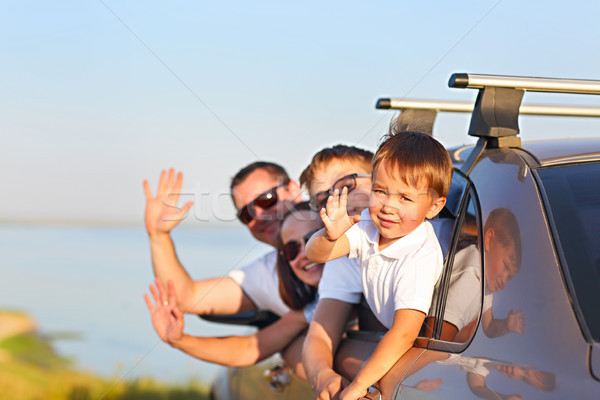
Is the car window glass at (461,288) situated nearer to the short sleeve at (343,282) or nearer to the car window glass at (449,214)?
the car window glass at (449,214)

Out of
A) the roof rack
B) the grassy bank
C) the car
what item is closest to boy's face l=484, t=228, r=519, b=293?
the car

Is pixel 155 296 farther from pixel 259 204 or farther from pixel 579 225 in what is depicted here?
pixel 579 225

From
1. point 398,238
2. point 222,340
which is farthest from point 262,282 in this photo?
point 398,238

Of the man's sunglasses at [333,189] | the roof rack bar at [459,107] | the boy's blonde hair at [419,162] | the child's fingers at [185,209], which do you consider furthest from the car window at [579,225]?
the child's fingers at [185,209]

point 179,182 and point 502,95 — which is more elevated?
point 502,95

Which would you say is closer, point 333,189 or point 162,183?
point 333,189

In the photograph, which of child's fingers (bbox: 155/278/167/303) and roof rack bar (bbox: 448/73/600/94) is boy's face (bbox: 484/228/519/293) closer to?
roof rack bar (bbox: 448/73/600/94)

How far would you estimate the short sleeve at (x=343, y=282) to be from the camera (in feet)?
9.18

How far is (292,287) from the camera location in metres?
3.60

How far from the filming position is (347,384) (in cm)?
245

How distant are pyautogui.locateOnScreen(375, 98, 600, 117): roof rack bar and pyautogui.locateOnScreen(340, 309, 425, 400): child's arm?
1303mm

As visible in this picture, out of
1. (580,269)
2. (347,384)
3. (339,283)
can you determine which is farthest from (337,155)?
(580,269)

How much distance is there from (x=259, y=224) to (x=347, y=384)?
238 cm

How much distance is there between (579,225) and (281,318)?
1.99 metres
